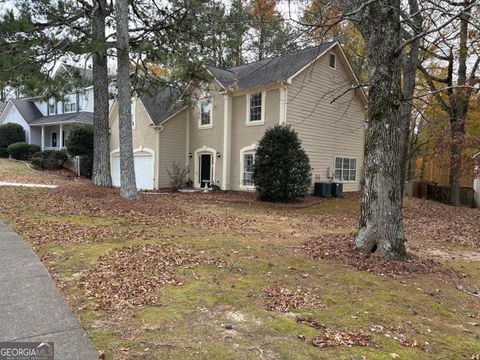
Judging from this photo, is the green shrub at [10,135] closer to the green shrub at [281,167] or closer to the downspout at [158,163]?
the downspout at [158,163]

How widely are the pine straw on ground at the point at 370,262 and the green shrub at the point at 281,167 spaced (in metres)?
7.47

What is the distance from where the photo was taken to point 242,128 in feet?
57.9

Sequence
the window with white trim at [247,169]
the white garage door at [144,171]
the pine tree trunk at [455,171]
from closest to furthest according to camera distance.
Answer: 1. the pine tree trunk at [455,171]
2. the window with white trim at [247,169]
3. the white garage door at [144,171]

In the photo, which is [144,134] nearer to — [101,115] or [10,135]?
[101,115]

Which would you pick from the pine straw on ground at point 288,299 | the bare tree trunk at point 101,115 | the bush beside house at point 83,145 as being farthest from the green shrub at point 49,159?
the pine straw on ground at point 288,299

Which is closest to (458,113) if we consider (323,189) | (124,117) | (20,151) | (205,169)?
(323,189)

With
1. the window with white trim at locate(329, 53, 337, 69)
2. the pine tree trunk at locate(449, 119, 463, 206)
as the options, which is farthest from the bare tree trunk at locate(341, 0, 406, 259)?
the window with white trim at locate(329, 53, 337, 69)

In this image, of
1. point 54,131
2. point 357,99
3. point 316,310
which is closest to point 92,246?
point 316,310

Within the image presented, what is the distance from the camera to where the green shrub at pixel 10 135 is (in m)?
30.9

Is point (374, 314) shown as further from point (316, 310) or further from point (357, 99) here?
point (357, 99)

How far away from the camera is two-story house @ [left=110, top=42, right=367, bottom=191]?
16.6 m

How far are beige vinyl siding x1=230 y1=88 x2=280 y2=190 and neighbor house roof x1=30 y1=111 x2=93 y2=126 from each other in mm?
15653

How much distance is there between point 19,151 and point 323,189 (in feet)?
80.5

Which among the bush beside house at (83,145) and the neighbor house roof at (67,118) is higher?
the neighbor house roof at (67,118)
